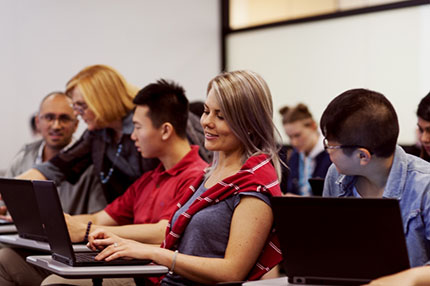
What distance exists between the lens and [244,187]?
2.16 m

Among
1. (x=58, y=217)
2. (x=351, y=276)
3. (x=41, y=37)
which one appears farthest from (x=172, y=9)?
(x=351, y=276)

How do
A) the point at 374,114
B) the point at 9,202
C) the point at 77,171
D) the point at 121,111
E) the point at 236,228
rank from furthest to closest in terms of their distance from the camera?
the point at 77,171 < the point at 121,111 < the point at 9,202 < the point at 236,228 < the point at 374,114

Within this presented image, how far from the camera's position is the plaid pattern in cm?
216

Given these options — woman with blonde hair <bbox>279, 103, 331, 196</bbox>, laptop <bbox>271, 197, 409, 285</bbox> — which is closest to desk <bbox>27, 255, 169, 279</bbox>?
laptop <bbox>271, 197, 409, 285</bbox>

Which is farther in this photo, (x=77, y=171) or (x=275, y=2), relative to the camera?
(x=275, y=2)

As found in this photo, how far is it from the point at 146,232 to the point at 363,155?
1221mm

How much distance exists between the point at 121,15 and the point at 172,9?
630 mm

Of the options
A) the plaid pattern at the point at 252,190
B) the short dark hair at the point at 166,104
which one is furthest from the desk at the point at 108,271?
the short dark hair at the point at 166,104

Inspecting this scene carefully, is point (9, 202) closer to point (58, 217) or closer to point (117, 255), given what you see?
point (58, 217)

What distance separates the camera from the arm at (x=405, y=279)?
5.05ft

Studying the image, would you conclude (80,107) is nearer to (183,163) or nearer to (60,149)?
(60,149)

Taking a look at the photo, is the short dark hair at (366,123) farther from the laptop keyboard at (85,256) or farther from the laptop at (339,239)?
the laptop keyboard at (85,256)

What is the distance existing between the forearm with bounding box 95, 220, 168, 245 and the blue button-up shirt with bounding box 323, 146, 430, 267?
1173mm

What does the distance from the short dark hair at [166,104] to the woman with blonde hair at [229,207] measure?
1.96ft
